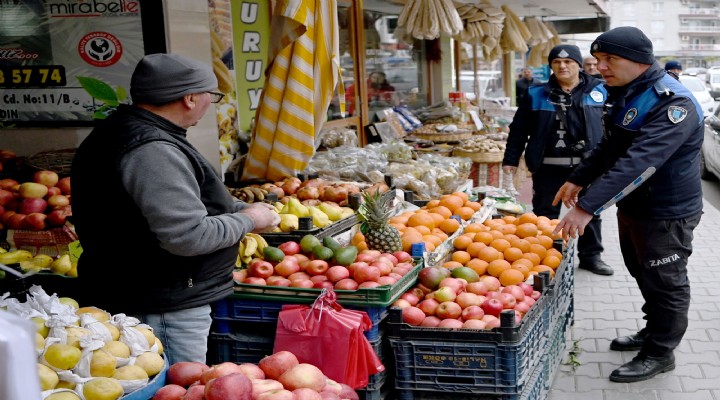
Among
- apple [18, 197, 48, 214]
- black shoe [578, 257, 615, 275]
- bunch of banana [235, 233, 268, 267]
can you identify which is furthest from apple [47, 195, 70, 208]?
black shoe [578, 257, 615, 275]

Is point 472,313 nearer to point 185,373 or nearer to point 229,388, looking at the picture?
point 185,373

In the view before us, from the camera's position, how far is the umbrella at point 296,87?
18.8 ft

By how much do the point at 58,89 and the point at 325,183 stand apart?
2.18m

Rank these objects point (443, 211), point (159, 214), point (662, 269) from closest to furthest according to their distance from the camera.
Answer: point (159, 214), point (662, 269), point (443, 211)

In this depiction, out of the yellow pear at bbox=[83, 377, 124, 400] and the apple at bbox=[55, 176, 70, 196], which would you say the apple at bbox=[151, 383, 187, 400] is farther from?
the apple at bbox=[55, 176, 70, 196]

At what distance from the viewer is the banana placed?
4146mm

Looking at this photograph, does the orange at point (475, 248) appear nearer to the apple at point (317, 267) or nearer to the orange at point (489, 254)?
the orange at point (489, 254)

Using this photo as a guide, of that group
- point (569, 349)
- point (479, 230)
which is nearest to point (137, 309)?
point (479, 230)

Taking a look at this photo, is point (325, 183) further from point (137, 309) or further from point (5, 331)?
point (5, 331)

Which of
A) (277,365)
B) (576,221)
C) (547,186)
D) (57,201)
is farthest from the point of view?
(547,186)

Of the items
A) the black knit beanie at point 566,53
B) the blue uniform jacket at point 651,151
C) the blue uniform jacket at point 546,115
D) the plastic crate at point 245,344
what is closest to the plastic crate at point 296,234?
the plastic crate at point 245,344

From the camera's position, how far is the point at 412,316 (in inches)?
147

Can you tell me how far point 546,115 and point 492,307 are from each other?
123 inches

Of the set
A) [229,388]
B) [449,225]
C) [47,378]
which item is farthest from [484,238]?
[47,378]
